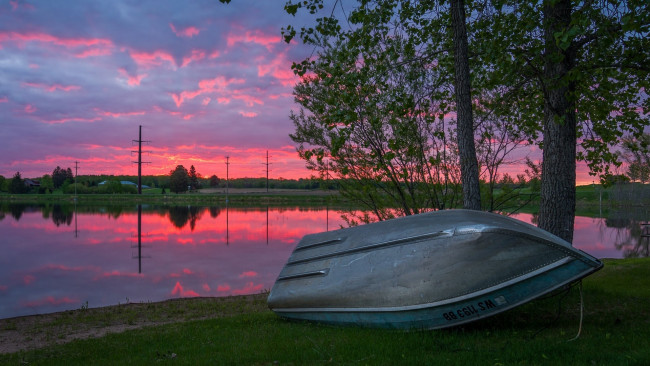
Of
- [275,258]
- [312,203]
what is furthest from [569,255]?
[312,203]

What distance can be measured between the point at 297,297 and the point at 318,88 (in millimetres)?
7137

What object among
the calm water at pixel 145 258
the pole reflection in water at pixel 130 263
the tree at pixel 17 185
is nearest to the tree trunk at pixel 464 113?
the calm water at pixel 145 258

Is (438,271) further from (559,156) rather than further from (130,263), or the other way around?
(130,263)

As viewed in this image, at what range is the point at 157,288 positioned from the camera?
603 inches

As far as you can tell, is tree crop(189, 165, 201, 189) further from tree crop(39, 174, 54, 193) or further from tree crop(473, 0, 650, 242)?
tree crop(473, 0, 650, 242)

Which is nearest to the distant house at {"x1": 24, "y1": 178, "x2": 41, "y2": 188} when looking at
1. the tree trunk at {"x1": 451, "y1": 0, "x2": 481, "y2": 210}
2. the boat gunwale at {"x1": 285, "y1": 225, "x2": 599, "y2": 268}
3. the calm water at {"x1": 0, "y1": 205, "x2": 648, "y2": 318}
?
the calm water at {"x1": 0, "y1": 205, "x2": 648, "y2": 318}

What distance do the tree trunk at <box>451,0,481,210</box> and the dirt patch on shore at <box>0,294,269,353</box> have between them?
563 centimetres

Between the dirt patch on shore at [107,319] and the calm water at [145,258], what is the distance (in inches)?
77.4

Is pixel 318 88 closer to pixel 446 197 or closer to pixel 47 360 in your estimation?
pixel 446 197

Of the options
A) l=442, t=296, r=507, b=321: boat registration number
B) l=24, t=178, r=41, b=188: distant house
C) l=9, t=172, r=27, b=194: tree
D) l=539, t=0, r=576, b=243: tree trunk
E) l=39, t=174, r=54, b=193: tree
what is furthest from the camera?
l=24, t=178, r=41, b=188: distant house

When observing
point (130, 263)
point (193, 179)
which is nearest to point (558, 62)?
point (130, 263)

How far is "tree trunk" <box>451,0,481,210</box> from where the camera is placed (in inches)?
304

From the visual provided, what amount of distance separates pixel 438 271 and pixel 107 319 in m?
8.29

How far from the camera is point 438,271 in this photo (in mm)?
5508
